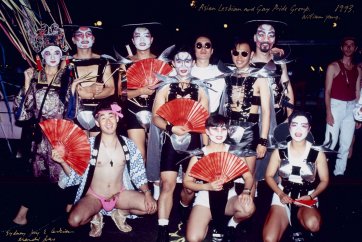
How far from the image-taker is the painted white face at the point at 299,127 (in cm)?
337

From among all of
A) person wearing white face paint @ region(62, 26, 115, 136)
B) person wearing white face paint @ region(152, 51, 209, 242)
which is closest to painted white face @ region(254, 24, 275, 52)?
person wearing white face paint @ region(152, 51, 209, 242)

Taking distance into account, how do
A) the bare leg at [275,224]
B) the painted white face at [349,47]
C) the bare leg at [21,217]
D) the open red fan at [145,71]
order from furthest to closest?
1. the painted white face at [349,47]
2. the open red fan at [145,71]
3. the bare leg at [21,217]
4. the bare leg at [275,224]

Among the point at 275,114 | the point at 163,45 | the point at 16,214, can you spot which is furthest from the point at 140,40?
the point at 163,45

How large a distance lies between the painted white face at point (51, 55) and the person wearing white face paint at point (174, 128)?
1198 mm

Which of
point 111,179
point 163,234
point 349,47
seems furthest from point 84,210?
point 349,47

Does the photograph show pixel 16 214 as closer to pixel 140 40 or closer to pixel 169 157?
pixel 169 157

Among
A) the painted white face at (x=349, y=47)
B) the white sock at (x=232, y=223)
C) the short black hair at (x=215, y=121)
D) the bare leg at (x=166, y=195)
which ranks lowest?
the white sock at (x=232, y=223)

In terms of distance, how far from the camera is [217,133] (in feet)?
11.0

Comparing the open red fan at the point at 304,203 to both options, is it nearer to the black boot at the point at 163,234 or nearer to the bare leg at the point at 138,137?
the black boot at the point at 163,234

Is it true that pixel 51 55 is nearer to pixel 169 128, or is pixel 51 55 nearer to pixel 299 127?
pixel 169 128

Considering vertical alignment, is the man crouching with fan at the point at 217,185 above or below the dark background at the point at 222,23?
below

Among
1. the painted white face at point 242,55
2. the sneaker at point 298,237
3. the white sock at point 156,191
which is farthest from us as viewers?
the white sock at point 156,191

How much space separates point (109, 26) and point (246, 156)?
18.0ft

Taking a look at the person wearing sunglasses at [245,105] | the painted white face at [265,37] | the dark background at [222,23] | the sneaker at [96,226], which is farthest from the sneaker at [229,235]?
the dark background at [222,23]
